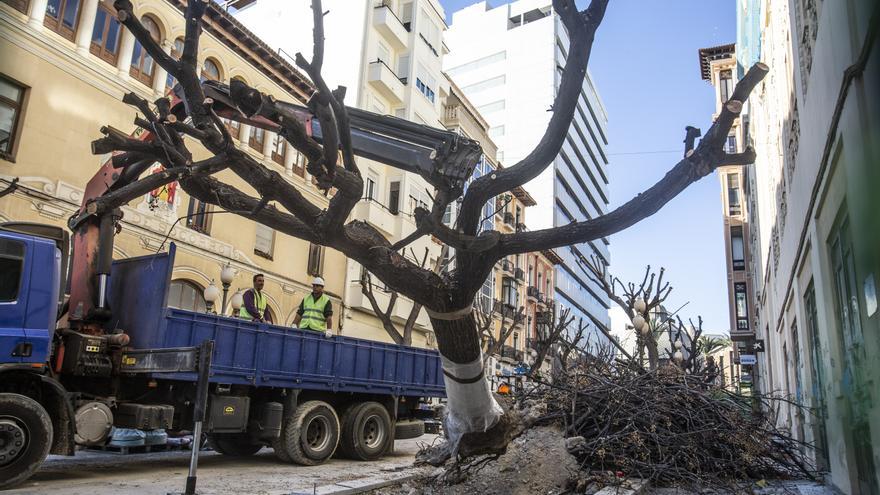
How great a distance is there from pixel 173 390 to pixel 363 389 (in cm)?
357

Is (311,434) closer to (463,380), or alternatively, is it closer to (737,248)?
(463,380)

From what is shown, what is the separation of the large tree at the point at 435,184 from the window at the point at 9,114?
30.1 ft

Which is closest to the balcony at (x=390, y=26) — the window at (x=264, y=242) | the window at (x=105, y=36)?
the window at (x=264, y=242)

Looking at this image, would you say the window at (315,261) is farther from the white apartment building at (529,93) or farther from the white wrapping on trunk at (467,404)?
the white apartment building at (529,93)

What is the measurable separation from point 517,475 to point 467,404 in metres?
1.42

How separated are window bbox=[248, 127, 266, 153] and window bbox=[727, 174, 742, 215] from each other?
34.7 m

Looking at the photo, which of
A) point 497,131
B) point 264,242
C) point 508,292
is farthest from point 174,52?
point 497,131

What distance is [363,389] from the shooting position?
1179 cm

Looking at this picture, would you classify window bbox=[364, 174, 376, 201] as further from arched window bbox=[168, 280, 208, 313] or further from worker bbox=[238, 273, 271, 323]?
worker bbox=[238, 273, 271, 323]

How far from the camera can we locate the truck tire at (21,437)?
23.0 ft

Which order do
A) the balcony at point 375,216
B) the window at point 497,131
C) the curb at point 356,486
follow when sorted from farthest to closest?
the window at point 497,131
the balcony at point 375,216
the curb at point 356,486

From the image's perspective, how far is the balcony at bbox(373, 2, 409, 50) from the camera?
29156 mm

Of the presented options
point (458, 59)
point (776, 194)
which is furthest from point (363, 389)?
point (458, 59)

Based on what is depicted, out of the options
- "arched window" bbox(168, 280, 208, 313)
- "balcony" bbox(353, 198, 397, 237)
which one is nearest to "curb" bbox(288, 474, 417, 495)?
"arched window" bbox(168, 280, 208, 313)
